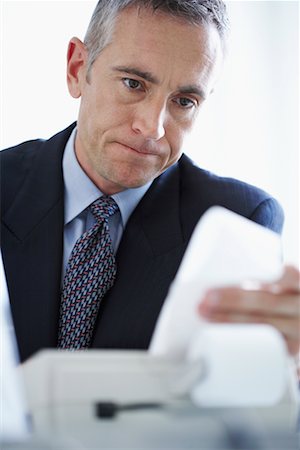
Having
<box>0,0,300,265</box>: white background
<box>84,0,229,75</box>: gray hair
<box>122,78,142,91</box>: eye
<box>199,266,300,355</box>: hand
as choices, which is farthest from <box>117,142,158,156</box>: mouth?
<box>0,0,300,265</box>: white background

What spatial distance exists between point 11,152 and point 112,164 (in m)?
0.29

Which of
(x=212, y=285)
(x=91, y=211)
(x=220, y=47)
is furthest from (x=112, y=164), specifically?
(x=212, y=285)

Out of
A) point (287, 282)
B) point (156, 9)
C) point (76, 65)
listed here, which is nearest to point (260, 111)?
point (76, 65)

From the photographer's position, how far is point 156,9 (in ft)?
5.13

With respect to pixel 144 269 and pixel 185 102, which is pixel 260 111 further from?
pixel 144 269

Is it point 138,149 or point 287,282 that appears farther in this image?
point 138,149

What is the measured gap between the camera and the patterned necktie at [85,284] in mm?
1517

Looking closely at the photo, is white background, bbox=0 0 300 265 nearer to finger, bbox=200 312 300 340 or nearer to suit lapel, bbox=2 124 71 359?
suit lapel, bbox=2 124 71 359

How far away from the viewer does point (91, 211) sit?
5.39ft

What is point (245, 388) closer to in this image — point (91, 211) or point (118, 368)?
point (118, 368)

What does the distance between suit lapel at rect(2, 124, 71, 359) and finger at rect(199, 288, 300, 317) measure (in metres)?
0.73

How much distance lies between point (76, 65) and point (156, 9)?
0.29 m

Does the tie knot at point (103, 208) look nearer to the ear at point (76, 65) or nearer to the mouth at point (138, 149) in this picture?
the mouth at point (138, 149)

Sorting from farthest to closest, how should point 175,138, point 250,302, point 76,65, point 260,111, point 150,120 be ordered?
1. point 260,111
2. point 76,65
3. point 175,138
4. point 150,120
5. point 250,302
